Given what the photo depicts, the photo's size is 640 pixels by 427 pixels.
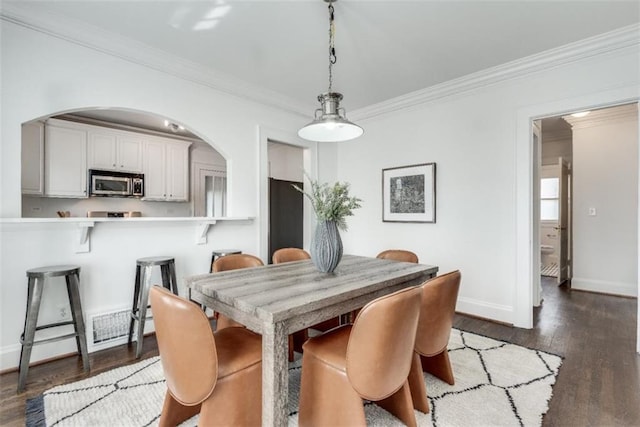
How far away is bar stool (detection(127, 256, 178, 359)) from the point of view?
2375mm

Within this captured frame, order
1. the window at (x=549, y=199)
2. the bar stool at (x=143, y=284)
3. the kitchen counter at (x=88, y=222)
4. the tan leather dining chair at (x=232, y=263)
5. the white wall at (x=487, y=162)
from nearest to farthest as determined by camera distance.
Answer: the kitchen counter at (x=88, y=222) < the tan leather dining chair at (x=232, y=263) < the bar stool at (x=143, y=284) < the white wall at (x=487, y=162) < the window at (x=549, y=199)

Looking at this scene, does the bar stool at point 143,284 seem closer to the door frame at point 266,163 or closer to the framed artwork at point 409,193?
the door frame at point 266,163

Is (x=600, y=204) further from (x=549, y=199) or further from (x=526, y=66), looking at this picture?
(x=526, y=66)

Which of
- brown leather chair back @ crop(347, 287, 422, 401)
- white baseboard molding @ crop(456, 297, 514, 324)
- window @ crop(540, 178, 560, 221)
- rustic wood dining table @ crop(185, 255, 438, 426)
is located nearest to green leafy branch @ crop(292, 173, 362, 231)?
rustic wood dining table @ crop(185, 255, 438, 426)

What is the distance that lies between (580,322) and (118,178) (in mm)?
6111

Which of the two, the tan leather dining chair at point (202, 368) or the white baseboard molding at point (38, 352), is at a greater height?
the tan leather dining chair at point (202, 368)

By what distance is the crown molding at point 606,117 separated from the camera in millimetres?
3957

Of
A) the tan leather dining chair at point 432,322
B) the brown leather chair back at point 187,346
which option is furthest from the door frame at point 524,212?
the brown leather chair back at point 187,346

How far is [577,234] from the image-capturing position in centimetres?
444

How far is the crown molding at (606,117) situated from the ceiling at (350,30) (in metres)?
2.29

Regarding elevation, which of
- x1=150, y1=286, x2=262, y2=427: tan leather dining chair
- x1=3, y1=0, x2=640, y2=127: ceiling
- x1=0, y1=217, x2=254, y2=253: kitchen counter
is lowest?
x1=150, y1=286, x2=262, y2=427: tan leather dining chair

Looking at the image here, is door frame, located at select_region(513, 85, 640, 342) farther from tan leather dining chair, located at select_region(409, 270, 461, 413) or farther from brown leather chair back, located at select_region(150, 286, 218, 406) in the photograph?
brown leather chair back, located at select_region(150, 286, 218, 406)

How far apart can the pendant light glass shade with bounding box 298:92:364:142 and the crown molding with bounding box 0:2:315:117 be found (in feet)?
4.93

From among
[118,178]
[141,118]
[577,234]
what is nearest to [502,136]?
[577,234]
